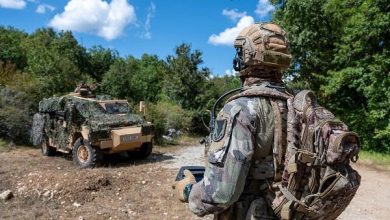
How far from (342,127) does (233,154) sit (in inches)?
20.8

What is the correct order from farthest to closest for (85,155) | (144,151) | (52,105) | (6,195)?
(144,151)
(52,105)
(85,155)
(6,195)

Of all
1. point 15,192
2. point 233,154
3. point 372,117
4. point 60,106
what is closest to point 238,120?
point 233,154

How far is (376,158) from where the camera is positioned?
13508mm

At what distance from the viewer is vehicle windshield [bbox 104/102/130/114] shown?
10.8m

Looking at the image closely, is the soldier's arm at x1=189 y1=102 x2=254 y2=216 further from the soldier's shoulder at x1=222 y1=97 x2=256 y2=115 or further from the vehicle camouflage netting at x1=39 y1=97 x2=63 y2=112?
the vehicle camouflage netting at x1=39 y1=97 x2=63 y2=112

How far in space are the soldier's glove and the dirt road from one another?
4.21 m

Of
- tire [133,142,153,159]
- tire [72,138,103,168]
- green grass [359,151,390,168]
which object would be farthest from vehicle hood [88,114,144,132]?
green grass [359,151,390,168]

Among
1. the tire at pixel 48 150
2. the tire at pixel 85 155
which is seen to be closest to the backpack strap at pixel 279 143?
the tire at pixel 85 155

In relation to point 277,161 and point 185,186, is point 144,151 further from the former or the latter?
point 277,161

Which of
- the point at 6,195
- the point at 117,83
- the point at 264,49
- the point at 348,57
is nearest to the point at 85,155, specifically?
the point at 6,195

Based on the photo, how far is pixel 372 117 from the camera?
1491 cm

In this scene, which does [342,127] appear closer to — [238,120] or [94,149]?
[238,120]

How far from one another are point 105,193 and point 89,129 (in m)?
2.35

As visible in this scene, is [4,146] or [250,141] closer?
[250,141]
